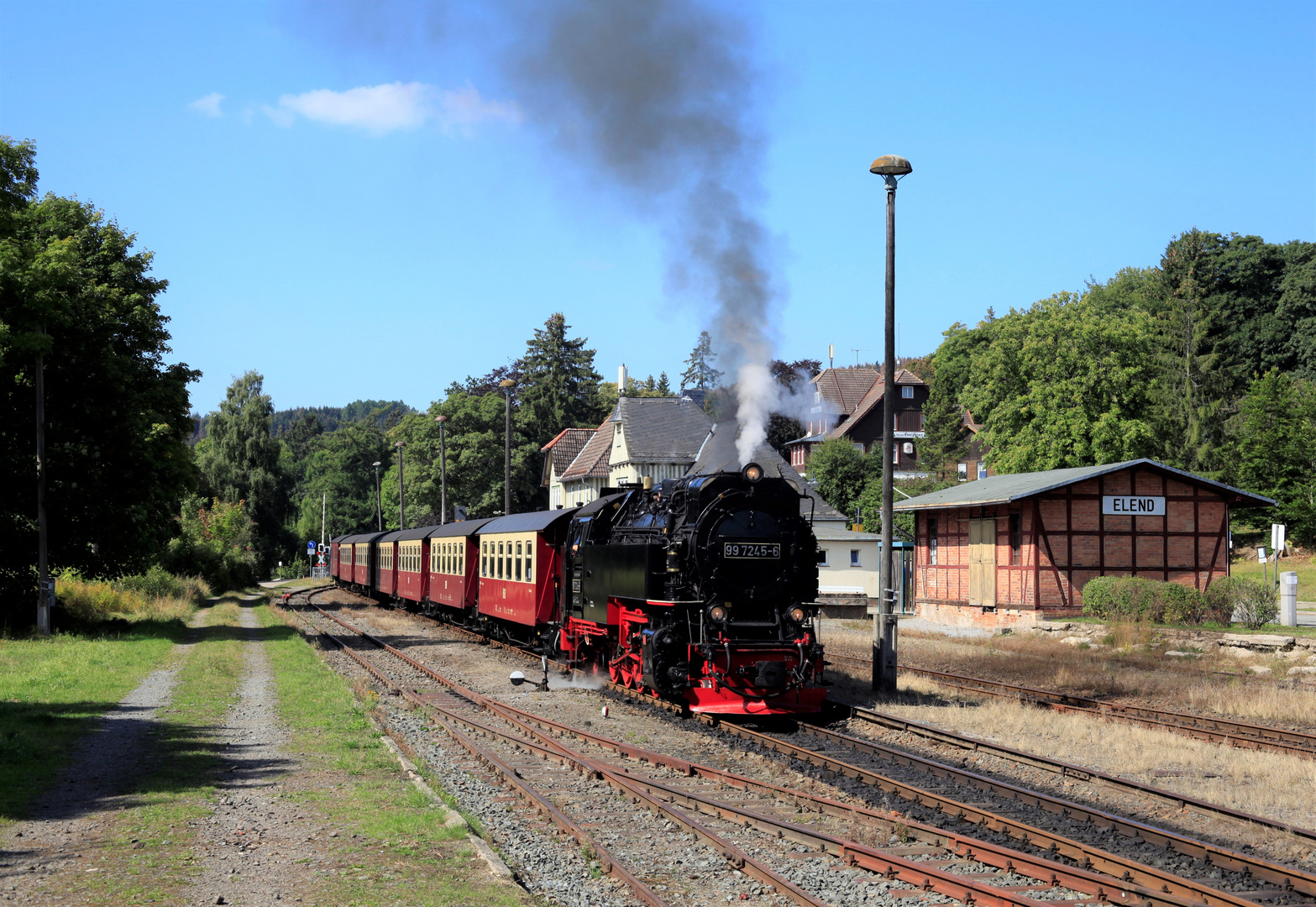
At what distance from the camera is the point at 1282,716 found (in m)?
13.7

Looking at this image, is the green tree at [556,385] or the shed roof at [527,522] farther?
the green tree at [556,385]

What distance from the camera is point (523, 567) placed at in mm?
20094

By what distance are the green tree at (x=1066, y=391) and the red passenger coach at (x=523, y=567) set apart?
30.2 metres

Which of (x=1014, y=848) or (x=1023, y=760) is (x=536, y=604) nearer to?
(x=1023, y=760)

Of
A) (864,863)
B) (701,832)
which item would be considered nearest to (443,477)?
(701,832)

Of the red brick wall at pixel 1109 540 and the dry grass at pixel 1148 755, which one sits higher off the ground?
the red brick wall at pixel 1109 540

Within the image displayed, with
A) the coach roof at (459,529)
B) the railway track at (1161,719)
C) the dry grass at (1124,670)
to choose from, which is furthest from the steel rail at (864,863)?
the coach roof at (459,529)

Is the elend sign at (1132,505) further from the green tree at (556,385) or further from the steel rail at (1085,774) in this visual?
the green tree at (556,385)

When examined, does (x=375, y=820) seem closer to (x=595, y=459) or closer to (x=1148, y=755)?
(x=1148, y=755)

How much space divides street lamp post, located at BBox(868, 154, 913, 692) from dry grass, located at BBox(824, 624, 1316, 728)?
2646mm

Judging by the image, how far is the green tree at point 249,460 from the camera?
226 ft

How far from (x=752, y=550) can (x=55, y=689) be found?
10601mm

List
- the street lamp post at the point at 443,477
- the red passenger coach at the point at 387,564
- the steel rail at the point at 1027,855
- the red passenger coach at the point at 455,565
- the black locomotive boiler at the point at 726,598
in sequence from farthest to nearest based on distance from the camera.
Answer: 1. the street lamp post at the point at 443,477
2. the red passenger coach at the point at 387,564
3. the red passenger coach at the point at 455,565
4. the black locomotive boiler at the point at 726,598
5. the steel rail at the point at 1027,855

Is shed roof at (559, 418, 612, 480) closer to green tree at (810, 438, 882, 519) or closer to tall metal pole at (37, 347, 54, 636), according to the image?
green tree at (810, 438, 882, 519)
